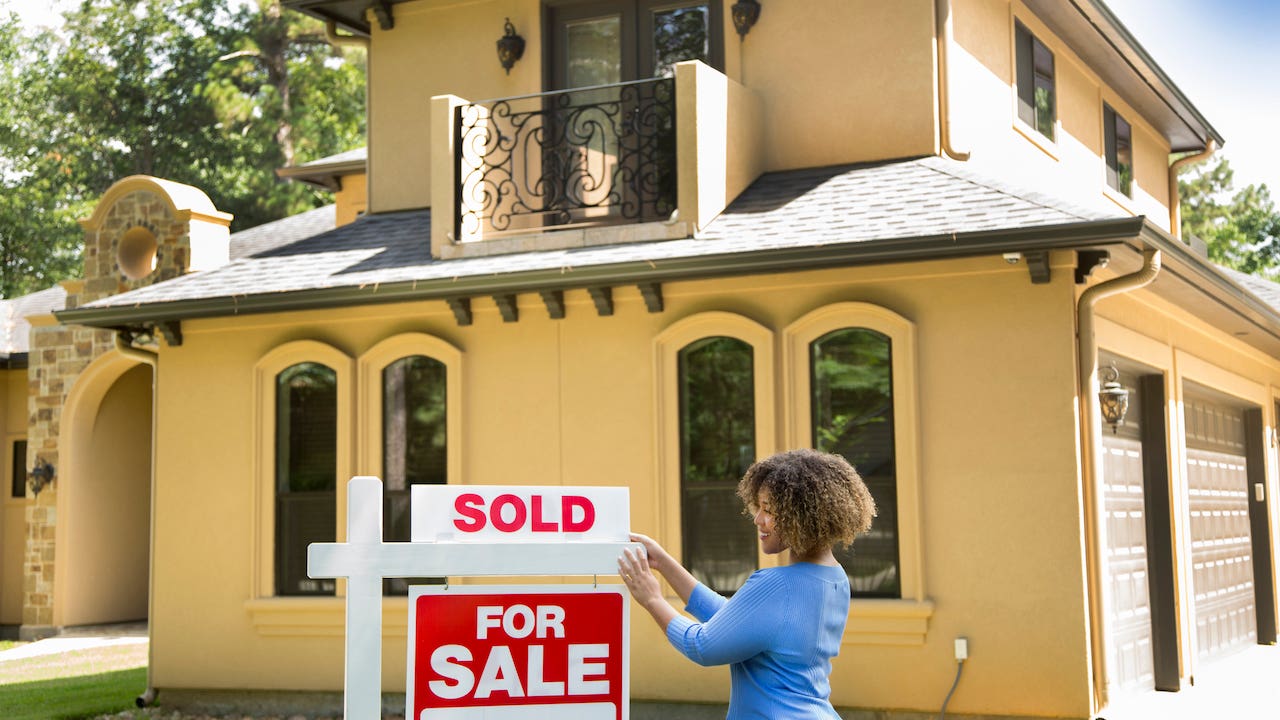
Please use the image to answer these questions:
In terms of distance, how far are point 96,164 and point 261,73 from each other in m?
4.35

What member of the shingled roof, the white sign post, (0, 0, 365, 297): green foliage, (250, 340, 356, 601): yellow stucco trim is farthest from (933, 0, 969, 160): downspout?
(0, 0, 365, 297): green foliage

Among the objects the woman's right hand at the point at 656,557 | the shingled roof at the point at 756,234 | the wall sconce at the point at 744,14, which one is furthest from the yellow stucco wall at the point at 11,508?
the woman's right hand at the point at 656,557

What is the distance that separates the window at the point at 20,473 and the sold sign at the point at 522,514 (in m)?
17.0

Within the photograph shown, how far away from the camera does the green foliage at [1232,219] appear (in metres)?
37.0

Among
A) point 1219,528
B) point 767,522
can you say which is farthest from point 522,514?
point 1219,528

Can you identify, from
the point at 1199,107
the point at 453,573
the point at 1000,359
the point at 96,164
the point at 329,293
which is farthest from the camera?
the point at 96,164

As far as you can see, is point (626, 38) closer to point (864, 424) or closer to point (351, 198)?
point (864, 424)

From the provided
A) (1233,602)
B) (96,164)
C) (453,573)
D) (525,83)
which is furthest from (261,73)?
(453,573)

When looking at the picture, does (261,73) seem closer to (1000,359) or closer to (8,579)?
(8,579)

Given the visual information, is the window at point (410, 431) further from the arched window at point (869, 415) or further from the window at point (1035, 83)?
the window at point (1035, 83)

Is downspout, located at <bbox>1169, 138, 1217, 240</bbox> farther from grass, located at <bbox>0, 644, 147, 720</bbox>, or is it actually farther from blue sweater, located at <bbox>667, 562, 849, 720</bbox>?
blue sweater, located at <bbox>667, 562, 849, 720</bbox>

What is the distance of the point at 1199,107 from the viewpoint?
16359 millimetres

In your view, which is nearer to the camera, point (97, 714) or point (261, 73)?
point (97, 714)

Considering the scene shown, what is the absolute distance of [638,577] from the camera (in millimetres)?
3684
